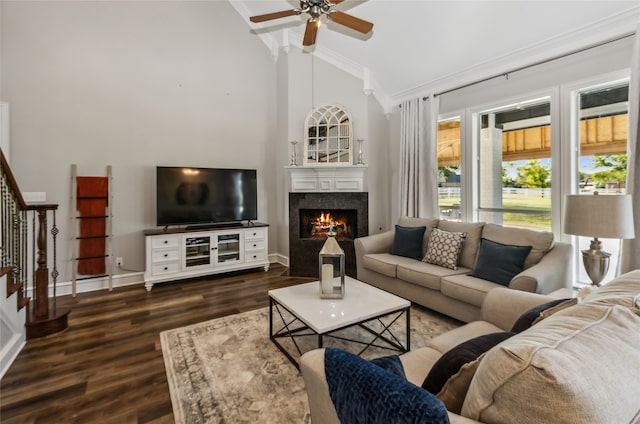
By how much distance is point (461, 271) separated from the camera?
3.06 meters

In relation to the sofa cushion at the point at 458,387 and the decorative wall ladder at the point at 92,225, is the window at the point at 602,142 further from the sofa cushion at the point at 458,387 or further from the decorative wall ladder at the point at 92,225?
the decorative wall ladder at the point at 92,225

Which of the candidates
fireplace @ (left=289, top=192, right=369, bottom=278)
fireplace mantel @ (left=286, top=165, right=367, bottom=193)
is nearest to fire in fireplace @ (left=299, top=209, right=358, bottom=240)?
fireplace @ (left=289, top=192, right=369, bottom=278)

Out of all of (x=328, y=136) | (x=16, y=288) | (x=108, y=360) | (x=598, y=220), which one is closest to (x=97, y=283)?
(x=16, y=288)

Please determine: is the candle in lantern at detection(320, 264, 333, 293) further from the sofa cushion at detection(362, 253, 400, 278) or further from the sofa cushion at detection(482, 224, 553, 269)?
the sofa cushion at detection(482, 224, 553, 269)

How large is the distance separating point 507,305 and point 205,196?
12.7 feet

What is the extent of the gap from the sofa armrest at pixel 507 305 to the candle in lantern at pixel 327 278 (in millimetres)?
1064

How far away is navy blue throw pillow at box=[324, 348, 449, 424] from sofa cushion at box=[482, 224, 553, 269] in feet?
8.48

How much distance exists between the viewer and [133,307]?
11.0 ft

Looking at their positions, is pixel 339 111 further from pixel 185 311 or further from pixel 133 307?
pixel 133 307

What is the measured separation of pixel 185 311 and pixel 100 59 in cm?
339

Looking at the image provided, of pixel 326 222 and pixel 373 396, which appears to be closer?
pixel 373 396

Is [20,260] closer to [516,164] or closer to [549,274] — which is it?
[549,274]

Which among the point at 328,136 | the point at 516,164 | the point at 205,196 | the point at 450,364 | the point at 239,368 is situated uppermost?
the point at 328,136

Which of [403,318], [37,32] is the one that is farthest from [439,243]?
[37,32]
